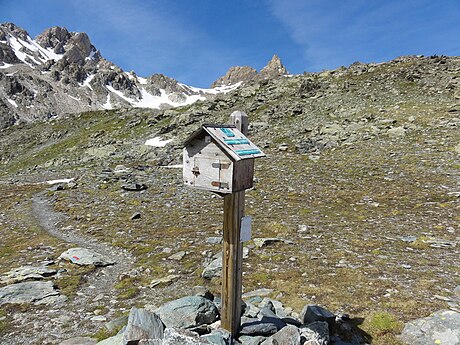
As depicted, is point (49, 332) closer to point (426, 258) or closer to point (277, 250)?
point (277, 250)

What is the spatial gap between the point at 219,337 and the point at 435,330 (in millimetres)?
5319

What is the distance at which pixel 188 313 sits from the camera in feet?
25.7

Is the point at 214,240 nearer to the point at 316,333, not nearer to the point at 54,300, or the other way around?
the point at 54,300

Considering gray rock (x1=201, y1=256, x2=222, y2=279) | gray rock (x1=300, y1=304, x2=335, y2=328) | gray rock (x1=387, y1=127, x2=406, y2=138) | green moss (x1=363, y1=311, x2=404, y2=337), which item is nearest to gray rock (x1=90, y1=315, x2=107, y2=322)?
gray rock (x1=201, y1=256, x2=222, y2=279)

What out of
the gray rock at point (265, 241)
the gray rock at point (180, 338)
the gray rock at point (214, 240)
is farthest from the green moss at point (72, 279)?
the gray rock at point (265, 241)

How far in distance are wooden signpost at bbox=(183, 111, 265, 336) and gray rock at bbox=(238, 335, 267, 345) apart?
232 mm

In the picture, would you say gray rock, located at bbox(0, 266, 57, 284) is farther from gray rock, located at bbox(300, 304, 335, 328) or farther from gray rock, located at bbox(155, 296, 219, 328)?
gray rock, located at bbox(300, 304, 335, 328)

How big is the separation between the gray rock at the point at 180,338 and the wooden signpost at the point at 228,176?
112 centimetres

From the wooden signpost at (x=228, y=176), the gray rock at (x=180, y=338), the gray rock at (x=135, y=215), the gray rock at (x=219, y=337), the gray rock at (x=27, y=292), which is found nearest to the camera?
the gray rock at (x=180, y=338)

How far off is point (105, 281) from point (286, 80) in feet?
190

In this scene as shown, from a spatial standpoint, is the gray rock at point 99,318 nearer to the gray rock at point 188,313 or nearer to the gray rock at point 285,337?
the gray rock at point 188,313

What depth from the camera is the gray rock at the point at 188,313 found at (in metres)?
7.66

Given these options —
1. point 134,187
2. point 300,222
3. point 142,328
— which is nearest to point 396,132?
point 300,222

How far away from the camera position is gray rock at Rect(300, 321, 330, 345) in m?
7.13
